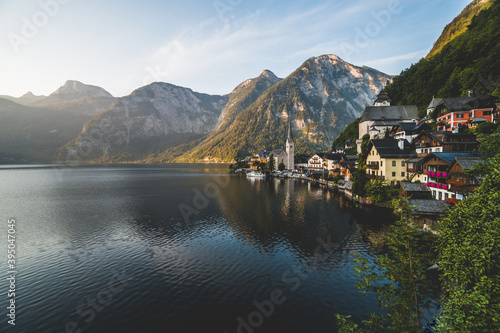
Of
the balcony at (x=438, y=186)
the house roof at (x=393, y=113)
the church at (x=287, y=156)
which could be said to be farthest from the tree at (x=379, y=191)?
the church at (x=287, y=156)

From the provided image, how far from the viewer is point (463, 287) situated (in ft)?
38.4

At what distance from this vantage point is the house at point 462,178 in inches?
1451

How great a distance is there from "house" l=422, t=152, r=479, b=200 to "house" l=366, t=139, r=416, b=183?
37.8 feet

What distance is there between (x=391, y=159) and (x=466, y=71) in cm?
7279

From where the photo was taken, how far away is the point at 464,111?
67.7 meters

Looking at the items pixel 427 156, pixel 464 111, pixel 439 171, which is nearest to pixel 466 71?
pixel 464 111

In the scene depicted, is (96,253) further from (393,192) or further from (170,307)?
(393,192)

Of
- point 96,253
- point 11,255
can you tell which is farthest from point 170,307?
point 11,255

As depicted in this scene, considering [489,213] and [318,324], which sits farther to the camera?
[318,324]

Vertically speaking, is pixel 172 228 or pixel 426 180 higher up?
pixel 426 180

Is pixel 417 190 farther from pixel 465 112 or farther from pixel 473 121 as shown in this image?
pixel 465 112

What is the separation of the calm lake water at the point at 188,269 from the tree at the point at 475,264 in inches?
436

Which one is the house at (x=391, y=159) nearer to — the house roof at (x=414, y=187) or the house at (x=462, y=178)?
the house roof at (x=414, y=187)

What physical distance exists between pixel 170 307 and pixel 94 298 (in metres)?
8.49
